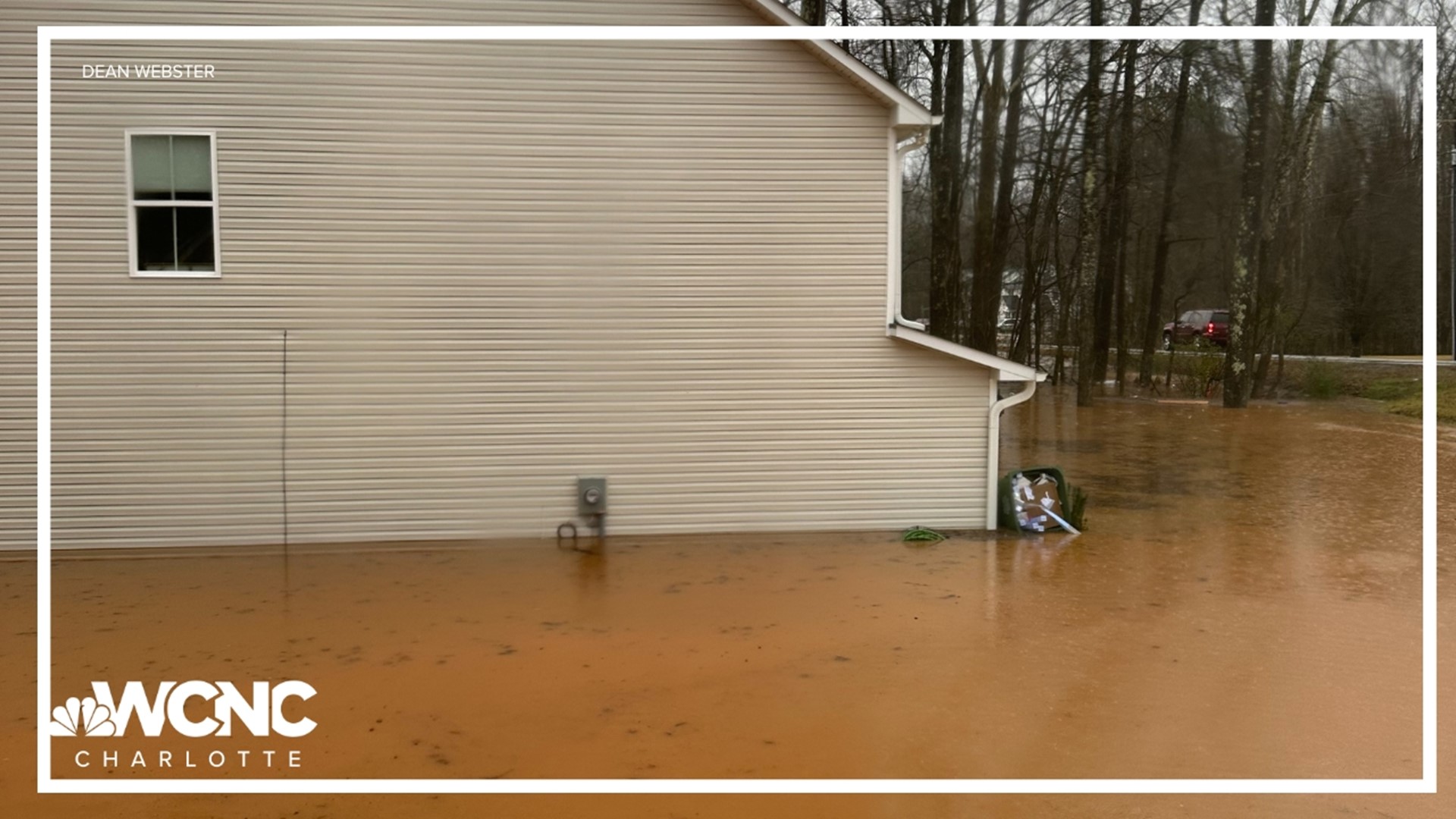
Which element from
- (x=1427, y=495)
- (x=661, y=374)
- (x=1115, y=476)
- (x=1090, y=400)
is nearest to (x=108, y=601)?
(x=661, y=374)

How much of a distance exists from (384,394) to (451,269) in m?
1.27

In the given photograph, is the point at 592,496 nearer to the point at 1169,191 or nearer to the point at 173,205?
the point at 173,205

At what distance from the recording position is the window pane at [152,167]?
31.3 ft

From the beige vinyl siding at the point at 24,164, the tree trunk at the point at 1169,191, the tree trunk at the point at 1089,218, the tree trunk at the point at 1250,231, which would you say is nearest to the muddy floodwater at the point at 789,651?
the beige vinyl siding at the point at 24,164

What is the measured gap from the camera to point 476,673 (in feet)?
21.2

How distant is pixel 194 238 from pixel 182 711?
527 cm

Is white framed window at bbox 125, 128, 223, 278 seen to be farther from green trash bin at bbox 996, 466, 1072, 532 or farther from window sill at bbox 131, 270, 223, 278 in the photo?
green trash bin at bbox 996, 466, 1072, 532

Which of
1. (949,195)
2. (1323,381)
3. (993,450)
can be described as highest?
(949,195)

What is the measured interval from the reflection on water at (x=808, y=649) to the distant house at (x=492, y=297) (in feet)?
2.07

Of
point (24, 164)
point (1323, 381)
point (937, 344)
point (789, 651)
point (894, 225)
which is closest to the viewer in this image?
point (789, 651)

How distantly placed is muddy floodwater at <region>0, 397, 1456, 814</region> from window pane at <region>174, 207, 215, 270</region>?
101 inches

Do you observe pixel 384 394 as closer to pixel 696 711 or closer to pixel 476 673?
pixel 476 673

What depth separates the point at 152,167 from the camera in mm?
9578

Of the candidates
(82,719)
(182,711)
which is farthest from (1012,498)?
(82,719)
